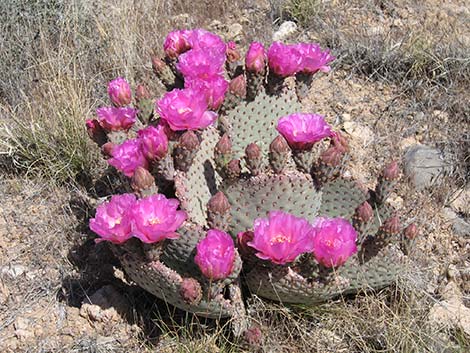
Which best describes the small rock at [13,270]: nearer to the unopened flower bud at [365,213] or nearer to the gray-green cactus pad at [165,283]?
the gray-green cactus pad at [165,283]

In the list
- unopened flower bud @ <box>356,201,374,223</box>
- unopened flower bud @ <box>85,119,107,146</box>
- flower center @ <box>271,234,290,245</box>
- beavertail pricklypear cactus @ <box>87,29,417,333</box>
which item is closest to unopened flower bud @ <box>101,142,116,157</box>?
beavertail pricklypear cactus @ <box>87,29,417,333</box>

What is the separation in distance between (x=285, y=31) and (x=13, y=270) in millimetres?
2329

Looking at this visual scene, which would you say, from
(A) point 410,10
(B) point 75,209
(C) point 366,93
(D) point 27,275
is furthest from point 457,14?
(D) point 27,275

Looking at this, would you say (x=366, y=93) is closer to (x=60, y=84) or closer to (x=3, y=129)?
(x=60, y=84)

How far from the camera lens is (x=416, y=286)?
2256 millimetres

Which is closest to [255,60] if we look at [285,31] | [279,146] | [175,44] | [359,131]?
[175,44]

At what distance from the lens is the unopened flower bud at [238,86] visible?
2.34 metres

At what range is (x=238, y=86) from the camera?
7.69 ft

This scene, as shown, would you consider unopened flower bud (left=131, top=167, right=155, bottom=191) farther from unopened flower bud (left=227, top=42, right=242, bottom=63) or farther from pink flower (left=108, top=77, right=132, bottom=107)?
unopened flower bud (left=227, top=42, right=242, bottom=63)

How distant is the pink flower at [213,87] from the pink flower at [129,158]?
309 millimetres

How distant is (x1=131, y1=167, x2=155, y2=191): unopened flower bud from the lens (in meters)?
1.93

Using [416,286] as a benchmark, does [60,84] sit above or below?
above

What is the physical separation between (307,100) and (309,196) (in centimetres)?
148

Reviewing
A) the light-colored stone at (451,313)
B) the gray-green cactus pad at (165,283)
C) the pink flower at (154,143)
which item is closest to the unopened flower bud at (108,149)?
the pink flower at (154,143)
